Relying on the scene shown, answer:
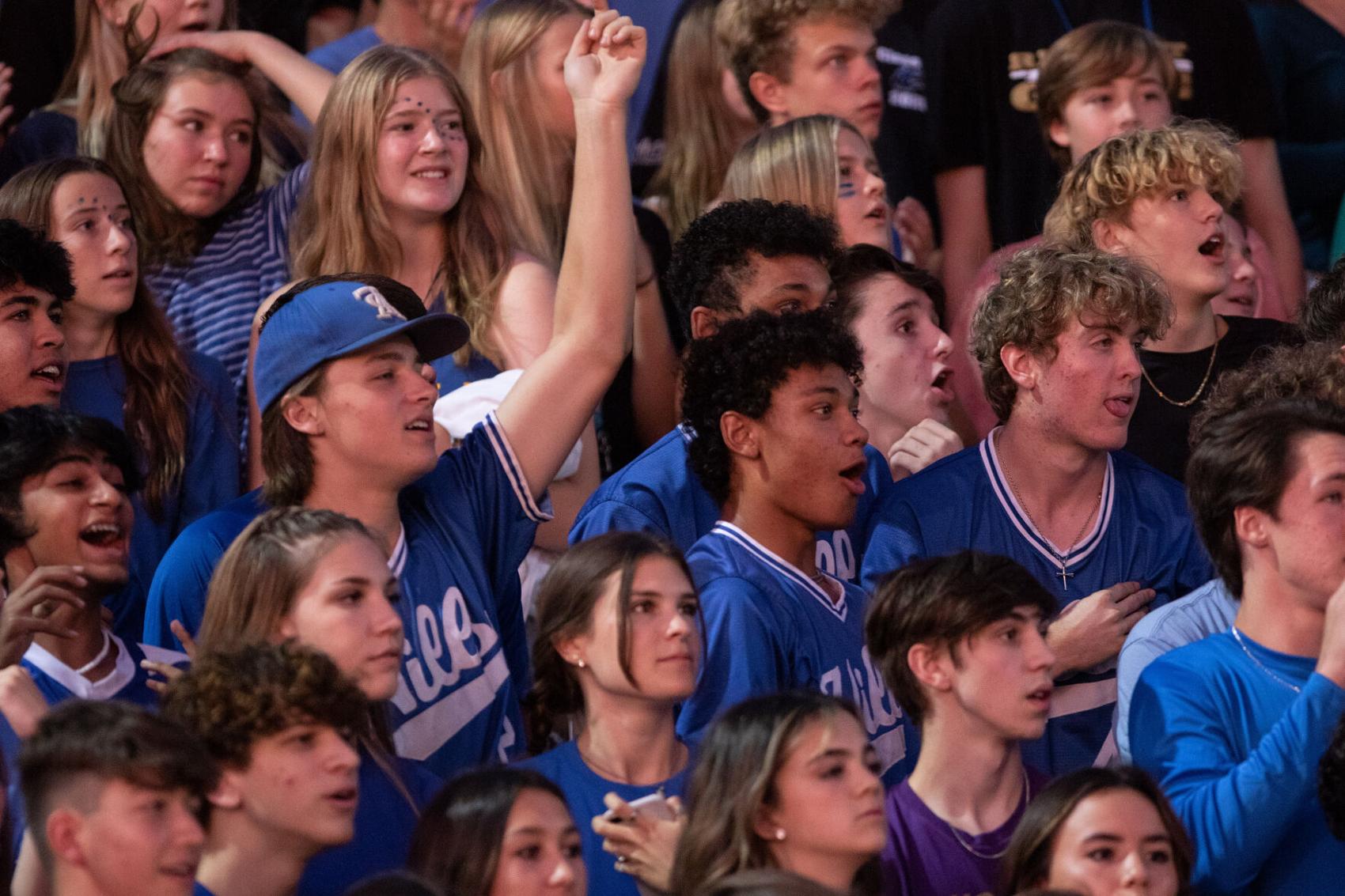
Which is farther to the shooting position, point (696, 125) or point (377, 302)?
point (696, 125)

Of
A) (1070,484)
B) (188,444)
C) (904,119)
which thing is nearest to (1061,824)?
(1070,484)

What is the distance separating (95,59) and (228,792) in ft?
10.4

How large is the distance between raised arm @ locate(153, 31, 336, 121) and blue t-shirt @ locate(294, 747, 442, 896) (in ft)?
8.70

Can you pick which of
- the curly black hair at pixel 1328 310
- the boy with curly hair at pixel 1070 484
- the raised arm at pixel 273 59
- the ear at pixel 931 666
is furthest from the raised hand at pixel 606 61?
the curly black hair at pixel 1328 310

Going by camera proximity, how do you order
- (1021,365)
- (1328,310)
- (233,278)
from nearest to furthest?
(1021,365) → (1328,310) → (233,278)

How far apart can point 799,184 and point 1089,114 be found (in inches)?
34.7

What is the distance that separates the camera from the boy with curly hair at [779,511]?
4086 millimetres

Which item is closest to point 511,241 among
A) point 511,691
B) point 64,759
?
point 511,691

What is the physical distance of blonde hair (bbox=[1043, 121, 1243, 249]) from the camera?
519cm

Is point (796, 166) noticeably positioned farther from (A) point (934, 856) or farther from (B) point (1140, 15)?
(A) point (934, 856)

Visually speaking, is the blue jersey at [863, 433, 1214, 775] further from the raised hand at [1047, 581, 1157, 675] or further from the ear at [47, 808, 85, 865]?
the ear at [47, 808, 85, 865]

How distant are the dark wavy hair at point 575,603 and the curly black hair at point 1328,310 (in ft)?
5.80

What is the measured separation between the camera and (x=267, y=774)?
3311 millimetres

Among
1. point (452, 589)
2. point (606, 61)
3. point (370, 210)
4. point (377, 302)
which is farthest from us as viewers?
point (370, 210)
